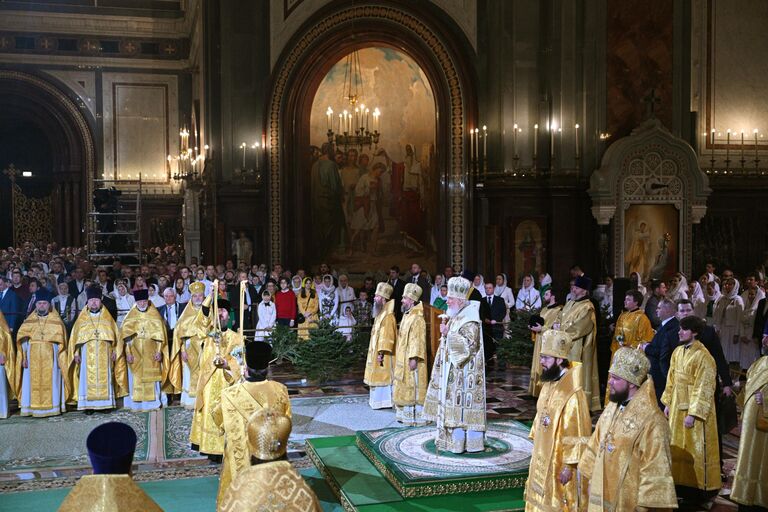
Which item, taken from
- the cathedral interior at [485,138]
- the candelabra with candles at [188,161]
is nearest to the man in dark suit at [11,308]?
the cathedral interior at [485,138]

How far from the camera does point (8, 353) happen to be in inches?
436

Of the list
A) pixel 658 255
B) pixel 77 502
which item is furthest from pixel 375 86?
pixel 77 502

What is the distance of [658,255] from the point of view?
64.2 ft

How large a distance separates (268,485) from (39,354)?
855 cm

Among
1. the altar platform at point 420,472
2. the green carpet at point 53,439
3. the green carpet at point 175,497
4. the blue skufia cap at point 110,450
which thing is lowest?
the green carpet at point 175,497

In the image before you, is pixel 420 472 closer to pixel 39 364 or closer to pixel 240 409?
pixel 240 409

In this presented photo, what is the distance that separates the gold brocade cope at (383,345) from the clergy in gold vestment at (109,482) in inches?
292

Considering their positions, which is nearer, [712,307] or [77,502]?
[77,502]

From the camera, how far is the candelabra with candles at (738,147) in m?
20.6

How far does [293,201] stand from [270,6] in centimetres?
485

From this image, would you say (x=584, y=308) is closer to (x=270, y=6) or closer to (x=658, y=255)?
(x=658, y=255)

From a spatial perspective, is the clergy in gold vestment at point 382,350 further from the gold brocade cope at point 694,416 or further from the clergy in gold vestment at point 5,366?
the clergy in gold vestment at point 5,366

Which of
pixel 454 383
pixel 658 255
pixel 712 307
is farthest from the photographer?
pixel 658 255

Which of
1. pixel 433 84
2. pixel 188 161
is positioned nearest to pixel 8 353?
pixel 433 84
